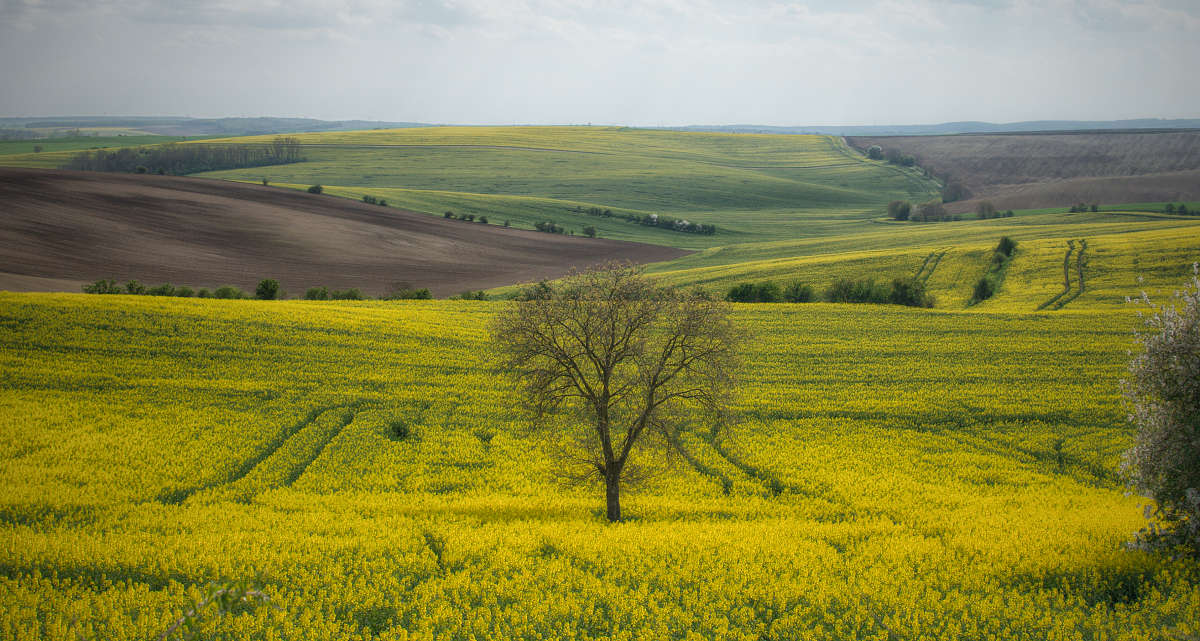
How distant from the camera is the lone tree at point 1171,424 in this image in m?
14.7

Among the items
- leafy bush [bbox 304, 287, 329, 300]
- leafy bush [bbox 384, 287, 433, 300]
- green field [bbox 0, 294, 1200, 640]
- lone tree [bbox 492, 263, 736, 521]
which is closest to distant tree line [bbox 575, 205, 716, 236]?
leafy bush [bbox 384, 287, 433, 300]

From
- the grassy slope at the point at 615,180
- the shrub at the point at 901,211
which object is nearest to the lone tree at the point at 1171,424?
the grassy slope at the point at 615,180

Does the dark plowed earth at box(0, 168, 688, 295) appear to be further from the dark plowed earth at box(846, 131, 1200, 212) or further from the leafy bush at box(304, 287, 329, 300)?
the dark plowed earth at box(846, 131, 1200, 212)

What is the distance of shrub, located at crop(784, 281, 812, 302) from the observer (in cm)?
5450

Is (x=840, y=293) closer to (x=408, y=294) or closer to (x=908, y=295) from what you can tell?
(x=908, y=295)

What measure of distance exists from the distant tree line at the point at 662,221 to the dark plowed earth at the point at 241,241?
44.2ft

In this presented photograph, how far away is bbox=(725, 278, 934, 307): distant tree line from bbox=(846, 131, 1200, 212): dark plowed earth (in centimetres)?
6572

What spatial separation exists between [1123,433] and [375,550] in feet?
94.6

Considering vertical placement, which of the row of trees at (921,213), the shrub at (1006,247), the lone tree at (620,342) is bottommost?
the lone tree at (620,342)

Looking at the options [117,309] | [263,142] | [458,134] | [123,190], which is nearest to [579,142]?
[458,134]

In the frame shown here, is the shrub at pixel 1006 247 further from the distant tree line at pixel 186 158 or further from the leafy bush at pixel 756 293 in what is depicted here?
the distant tree line at pixel 186 158

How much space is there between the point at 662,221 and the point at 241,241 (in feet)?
190

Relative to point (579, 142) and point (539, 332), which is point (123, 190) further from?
point (579, 142)

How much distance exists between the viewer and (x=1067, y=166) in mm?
138500
